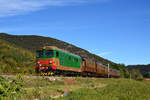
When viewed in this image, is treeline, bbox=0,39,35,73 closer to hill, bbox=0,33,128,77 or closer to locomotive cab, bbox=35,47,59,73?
hill, bbox=0,33,128,77

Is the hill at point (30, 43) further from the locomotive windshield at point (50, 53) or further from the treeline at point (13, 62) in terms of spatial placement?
the locomotive windshield at point (50, 53)

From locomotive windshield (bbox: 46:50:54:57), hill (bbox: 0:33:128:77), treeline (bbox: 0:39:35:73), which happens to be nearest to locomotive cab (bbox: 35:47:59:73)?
locomotive windshield (bbox: 46:50:54:57)

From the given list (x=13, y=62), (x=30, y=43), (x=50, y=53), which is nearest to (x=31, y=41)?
(x=30, y=43)

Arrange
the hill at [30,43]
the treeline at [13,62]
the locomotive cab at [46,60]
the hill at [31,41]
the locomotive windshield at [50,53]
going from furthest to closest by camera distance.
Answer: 1. the hill at [31,41]
2. the hill at [30,43]
3. the treeline at [13,62]
4. the locomotive windshield at [50,53]
5. the locomotive cab at [46,60]

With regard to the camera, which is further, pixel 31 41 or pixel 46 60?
pixel 31 41

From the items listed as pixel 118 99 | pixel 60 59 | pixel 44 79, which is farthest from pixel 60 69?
pixel 118 99

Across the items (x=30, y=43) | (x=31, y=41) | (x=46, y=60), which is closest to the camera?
(x=46, y=60)

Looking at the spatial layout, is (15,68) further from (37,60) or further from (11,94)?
(11,94)

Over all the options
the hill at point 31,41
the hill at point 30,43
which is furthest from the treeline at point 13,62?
the hill at point 31,41

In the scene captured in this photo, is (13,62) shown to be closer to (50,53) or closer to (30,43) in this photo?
(50,53)

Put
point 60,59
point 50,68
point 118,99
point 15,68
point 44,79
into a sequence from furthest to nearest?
1. point 15,68
2. point 60,59
3. point 50,68
4. point 44,79
5. point 118,99

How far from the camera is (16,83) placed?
9.52m

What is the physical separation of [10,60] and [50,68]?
7.00 m

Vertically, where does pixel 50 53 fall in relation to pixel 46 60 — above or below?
above
